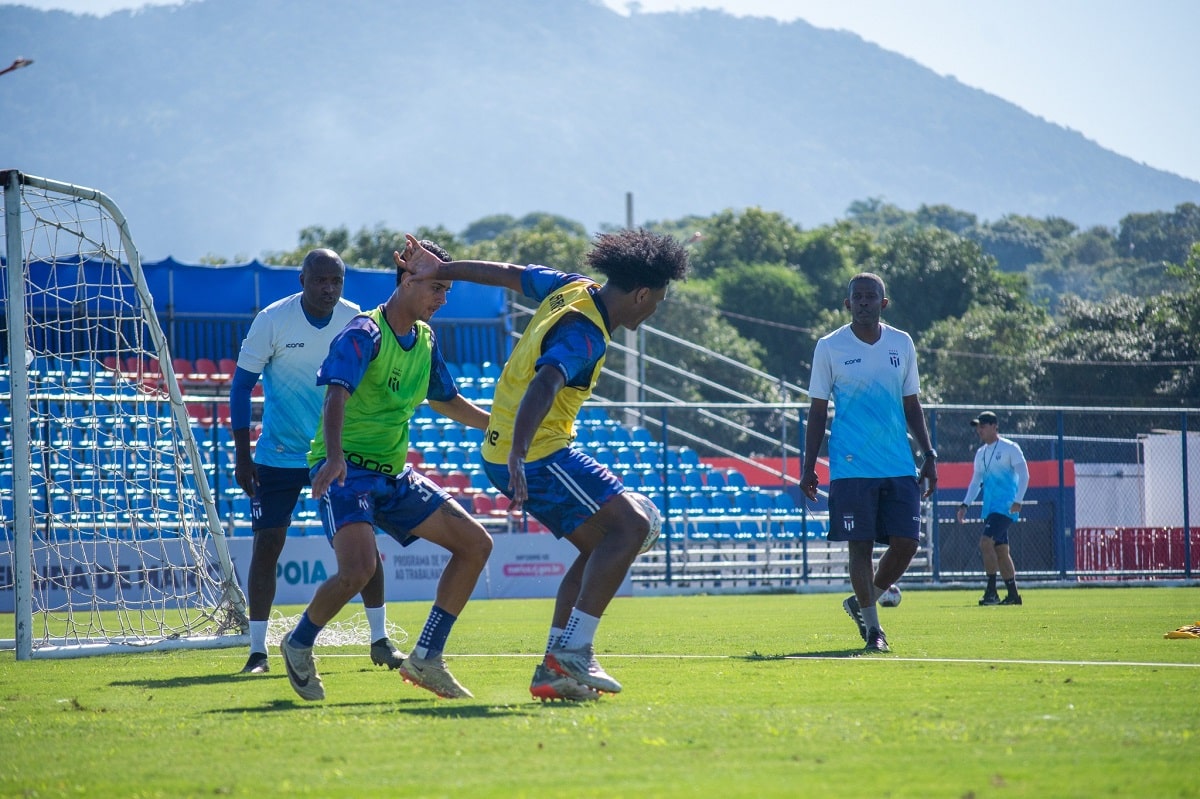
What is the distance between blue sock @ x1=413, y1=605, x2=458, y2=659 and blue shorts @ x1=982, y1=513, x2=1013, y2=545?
10.8 metres

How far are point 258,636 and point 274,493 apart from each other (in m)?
0.78

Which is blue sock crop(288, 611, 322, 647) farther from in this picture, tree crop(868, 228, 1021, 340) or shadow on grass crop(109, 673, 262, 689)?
tree crop(868, 228, 1021, 340)

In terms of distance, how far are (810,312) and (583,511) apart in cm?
7028

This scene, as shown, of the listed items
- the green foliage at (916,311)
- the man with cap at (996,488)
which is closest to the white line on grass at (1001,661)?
the man with cap at (996,488)

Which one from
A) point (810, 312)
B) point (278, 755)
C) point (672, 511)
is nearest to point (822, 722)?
point (278, 755)

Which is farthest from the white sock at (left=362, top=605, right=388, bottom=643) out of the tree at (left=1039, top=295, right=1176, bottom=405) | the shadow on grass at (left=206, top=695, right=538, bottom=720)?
the tree at (left=1039, top=295, right=1176, bottom=405)

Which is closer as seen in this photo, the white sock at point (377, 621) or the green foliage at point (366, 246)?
the white sock at point (377, 621)

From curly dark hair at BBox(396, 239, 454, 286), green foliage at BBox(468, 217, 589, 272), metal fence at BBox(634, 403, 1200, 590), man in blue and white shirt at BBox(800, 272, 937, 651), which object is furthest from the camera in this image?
green foliage at BBox(468, 217, 589, 272)

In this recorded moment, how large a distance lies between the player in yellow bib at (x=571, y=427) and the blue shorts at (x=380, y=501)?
42cm

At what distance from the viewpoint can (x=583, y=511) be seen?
627cm

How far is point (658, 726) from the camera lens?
17.0ft

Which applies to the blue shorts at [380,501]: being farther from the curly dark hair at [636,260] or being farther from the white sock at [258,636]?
the white sock at [258,636]

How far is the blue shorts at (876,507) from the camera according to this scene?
890 cm

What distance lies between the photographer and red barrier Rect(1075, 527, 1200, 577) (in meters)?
22.1
